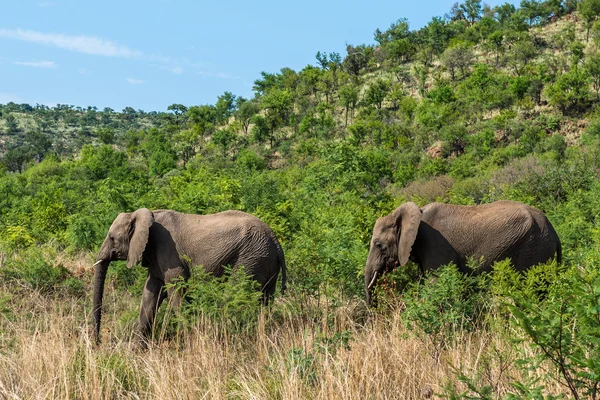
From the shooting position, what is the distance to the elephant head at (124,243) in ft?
24.4

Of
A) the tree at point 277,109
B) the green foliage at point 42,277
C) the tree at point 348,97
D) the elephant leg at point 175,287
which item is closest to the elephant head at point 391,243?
the elephant leg at point 175,287

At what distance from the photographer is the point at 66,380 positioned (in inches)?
179

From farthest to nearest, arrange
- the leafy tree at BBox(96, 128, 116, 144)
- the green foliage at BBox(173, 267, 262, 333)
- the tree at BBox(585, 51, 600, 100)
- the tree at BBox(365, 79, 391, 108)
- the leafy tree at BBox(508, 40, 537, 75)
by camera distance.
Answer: the leafy tree at BBox(96, 128, 116, 144), the tree at BBox(365, 79, 391, 108), the leafy tree at BBox(508, 40, 537, 75), the tree at BBox(585, 51, 600, 100), the green foliage at BBox(173, 267, 262, 333)

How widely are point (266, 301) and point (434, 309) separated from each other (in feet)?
8.33

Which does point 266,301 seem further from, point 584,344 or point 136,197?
point 136,197

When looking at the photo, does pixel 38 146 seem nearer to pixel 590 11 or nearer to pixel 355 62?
pixel 355 62

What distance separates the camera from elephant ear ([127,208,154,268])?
291 inches

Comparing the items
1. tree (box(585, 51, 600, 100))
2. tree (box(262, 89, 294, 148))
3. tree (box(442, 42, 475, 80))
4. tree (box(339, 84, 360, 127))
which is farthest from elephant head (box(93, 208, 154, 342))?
tree (box(442, 42, 475, 80))

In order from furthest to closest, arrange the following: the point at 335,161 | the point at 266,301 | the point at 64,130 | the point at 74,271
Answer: the point at 64,130 < the point at 335,161 < the point at 74,271 < the point at 266,301

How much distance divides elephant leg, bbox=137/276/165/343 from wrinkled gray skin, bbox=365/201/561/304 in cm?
249

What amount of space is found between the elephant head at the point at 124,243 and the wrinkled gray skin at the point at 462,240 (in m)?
2.66

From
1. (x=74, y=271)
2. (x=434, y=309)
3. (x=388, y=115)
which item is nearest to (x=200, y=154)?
(x=388, y=115)

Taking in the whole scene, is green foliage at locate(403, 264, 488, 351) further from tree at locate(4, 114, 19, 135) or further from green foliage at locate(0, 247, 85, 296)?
tree at locate(4, 114, 19, 135)

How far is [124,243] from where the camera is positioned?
7750mm
